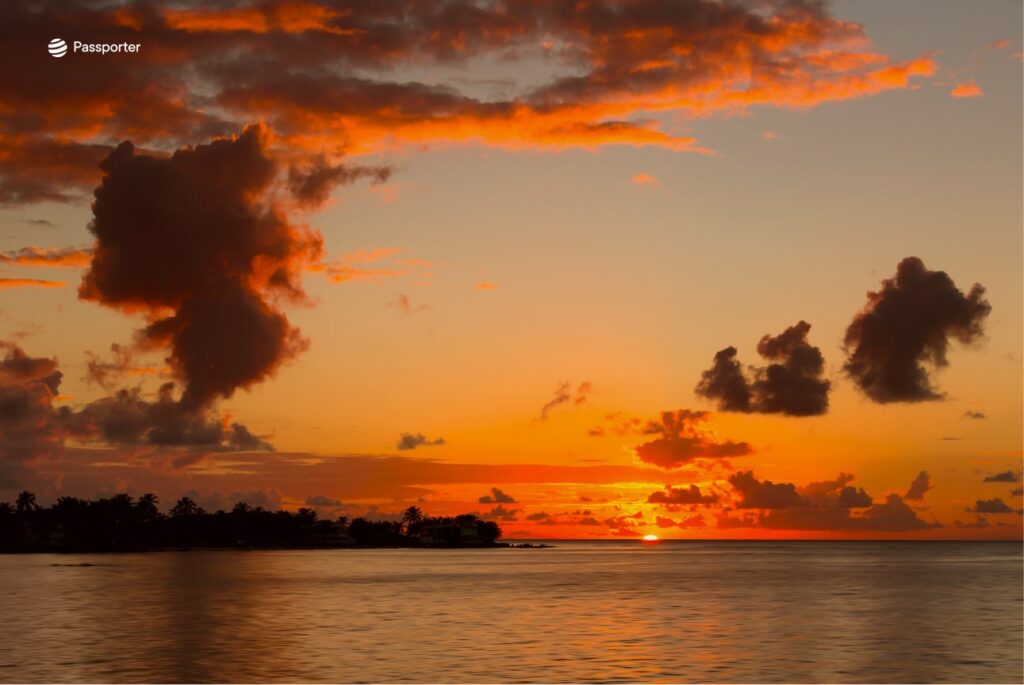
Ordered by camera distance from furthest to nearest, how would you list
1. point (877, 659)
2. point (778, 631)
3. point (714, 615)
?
point (714, 615)
point (778, 631)
point (877, 659)

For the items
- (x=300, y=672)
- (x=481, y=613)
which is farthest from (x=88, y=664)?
(x=481, y=613)

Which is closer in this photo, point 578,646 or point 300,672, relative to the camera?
point 300,672

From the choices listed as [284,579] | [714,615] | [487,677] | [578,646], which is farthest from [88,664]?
[284,579]

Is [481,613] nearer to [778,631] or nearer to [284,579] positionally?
[778,631]

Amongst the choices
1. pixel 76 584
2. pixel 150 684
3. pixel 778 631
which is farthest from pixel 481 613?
pixel 76 584

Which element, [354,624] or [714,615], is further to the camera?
[714,615]

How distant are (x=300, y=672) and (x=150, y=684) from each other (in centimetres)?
891

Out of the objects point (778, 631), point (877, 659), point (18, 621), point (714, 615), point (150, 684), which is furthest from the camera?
point (714, 615)

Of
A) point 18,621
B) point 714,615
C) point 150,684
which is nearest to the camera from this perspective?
point 150,684

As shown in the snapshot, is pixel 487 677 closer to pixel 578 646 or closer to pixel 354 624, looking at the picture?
pixel 578 646

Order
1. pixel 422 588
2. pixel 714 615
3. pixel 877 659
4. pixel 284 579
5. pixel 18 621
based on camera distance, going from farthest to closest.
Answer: pixel 284 579 → pixel 422 588 → pixel 714 615 → pixel 18 621 → pixel 877 659

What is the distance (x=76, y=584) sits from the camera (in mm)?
167500

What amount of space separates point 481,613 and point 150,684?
5203 cm

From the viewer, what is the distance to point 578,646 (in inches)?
3191
